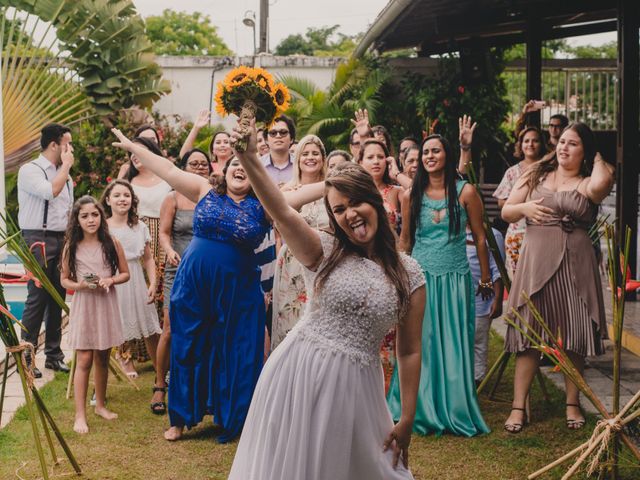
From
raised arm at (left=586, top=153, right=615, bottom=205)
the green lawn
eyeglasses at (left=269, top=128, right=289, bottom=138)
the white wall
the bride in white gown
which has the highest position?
the white wall

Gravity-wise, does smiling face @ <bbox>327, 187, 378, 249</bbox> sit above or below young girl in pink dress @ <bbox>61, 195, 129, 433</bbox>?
above

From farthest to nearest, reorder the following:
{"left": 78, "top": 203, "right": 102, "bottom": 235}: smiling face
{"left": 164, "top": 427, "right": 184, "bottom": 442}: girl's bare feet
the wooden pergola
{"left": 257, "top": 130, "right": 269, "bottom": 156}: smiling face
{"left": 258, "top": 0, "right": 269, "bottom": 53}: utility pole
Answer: {"left": 258, "top": 0, "right": 269, "bottom": 53}: utility pole, the wooden pergola, {"left": 257, "top": 130, "right": 269, "bottom": 156}: smiling face, {"left": 78, "top": 203, "right": 102, "bottom": 235}: smiling face, {"left": 164, "top": 427, "right": 184, "bottom": 442}: girl's bare feet

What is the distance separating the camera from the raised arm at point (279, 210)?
3.27 meters

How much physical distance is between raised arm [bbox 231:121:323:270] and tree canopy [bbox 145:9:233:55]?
190 feet

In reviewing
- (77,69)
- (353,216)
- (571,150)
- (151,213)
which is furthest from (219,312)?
(77,69)

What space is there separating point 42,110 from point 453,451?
39.6ft

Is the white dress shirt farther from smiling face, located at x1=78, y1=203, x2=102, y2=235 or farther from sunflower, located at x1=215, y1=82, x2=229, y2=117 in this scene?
sunflower, located at x1=215, y1=82, x2=229, y2=117

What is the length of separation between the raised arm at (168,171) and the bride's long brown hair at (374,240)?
2128 millimetres

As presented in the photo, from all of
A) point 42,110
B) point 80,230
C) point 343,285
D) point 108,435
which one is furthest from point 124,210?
point 42,110

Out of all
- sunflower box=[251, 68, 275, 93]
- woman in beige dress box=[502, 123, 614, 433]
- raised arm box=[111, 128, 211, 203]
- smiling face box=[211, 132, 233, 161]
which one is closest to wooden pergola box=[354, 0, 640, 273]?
woman in beige dress box=[502, 123, 614, 433]

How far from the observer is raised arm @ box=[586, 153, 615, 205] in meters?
5.95

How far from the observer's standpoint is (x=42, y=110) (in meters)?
15.8

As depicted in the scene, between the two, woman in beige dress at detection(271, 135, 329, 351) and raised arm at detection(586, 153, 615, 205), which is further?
woman in beige dress at detection(271, 135, 329, 351)

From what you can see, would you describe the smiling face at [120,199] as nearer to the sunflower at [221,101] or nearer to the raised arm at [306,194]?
the raised arm at [306,194]
